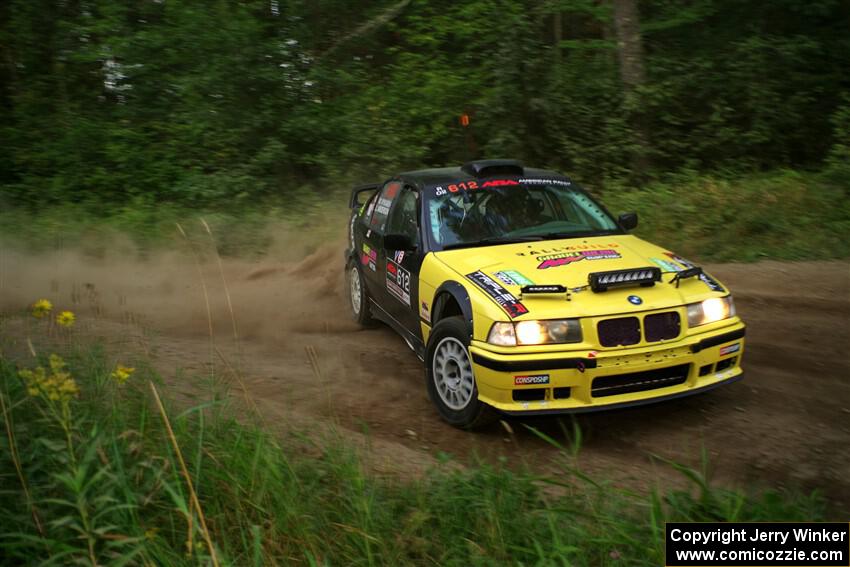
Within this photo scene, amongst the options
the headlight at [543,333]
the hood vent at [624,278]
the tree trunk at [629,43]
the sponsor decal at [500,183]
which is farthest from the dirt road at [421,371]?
the tree trunk at [629,43]

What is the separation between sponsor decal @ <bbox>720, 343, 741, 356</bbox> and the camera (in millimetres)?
5070

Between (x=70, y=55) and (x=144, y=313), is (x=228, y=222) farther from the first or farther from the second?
(x=70, y=55)

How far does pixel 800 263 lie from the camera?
8.88 metres

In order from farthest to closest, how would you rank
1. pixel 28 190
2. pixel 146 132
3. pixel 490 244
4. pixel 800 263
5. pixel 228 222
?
pixel 146 132, pixel 28 190, pixel 228 222, pixel 800 263, pixel 490 244

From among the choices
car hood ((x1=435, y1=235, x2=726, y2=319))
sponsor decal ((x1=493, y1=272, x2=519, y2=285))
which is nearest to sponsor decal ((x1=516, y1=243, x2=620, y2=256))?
car hood ((x1=435, y1=235, x2=726, y2=319))

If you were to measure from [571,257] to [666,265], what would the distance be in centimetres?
65

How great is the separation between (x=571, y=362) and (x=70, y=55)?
47.9 ft

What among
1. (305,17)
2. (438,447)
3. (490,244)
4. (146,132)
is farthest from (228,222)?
(438,447)

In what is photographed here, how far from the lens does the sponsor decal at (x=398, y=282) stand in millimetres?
6281

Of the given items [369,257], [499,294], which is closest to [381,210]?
[369,257]

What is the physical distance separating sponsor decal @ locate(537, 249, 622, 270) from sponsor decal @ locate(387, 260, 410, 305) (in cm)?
127

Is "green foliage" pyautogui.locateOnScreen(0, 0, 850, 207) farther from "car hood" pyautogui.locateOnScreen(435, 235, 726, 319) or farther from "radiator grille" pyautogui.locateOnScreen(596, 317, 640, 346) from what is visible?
"radiator grille" pyautogui.locateOnScreen(596, 317, 640, 346)

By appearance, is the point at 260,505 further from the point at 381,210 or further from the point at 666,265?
the point at 381,210

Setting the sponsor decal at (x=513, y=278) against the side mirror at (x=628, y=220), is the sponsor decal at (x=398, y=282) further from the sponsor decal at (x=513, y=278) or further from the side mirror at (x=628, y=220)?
the side mirror at (x=628, y=220)
